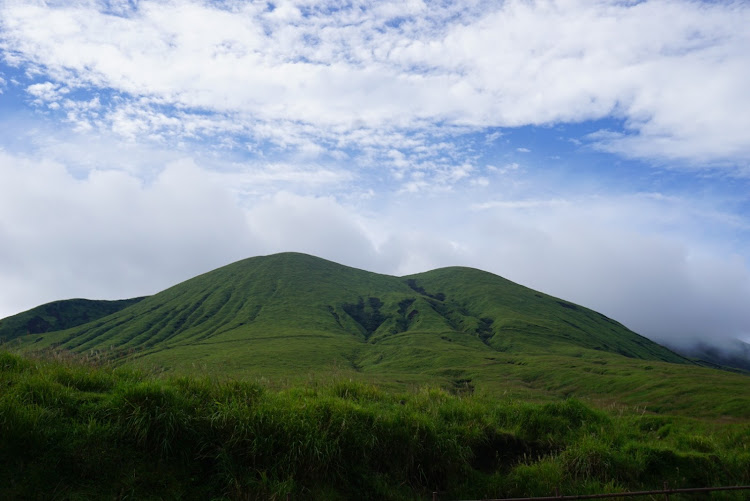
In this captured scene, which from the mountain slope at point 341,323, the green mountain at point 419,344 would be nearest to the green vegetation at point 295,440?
the green mountain at point 419,344

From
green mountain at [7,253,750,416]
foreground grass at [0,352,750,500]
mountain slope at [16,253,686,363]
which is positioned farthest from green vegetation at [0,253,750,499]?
mountain slope at [16,253,686,363]

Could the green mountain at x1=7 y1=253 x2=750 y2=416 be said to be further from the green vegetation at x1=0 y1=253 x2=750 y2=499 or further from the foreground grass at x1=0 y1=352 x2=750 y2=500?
the foreground grass at x1=0 y1=352 x2=750 y2=500

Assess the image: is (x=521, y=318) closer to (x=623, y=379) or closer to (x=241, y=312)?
(x=623, y=379)

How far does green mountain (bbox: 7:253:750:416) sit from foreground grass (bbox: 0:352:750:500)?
Result: 39.5 m

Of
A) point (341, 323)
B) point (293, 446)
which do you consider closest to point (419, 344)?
point (341, 323)

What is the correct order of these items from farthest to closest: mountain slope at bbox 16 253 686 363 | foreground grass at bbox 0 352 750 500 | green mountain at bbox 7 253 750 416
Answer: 1. mountain slope at bbox 16 253 686 363
2. green mountain at bbox 7 253 750 416
3. foreground grass at bbox 0 352 750 500

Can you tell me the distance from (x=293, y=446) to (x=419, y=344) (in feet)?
406

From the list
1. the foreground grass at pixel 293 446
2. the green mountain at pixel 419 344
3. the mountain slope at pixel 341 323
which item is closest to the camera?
the foreground grass at pixel 293 446

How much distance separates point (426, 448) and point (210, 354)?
115133 millimetres

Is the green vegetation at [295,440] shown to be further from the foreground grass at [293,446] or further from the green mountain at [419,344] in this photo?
the green mountain at [419,344]

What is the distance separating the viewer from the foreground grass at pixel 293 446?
8.94 metres

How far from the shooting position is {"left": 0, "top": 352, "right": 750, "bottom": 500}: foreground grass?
8938 mm

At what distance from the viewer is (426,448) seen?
38.8 ft

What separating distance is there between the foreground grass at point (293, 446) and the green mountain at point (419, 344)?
39502 mm
